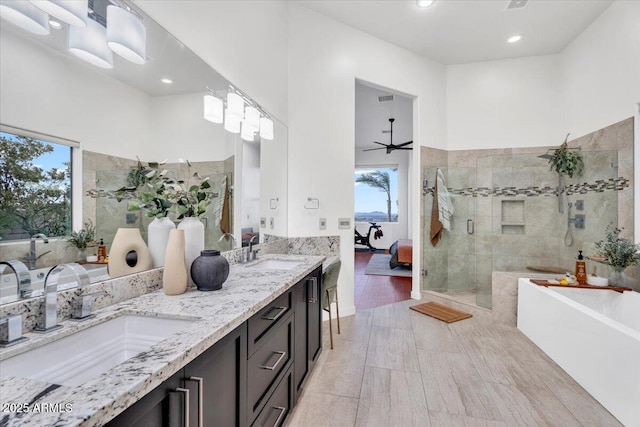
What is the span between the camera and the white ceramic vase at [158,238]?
1465mm

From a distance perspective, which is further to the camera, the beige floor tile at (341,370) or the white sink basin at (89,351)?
the beige floor tile at (341,370)

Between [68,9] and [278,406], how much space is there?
1.95m

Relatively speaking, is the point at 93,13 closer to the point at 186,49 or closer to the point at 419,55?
the point at 186,49

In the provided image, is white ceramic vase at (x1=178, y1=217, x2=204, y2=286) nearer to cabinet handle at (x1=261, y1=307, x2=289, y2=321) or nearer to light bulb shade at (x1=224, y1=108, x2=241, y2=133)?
cabinet handle at (x1=261, y1=307, x2=289, y2=321)

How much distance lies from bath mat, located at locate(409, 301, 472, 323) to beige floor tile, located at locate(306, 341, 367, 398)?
1171mm

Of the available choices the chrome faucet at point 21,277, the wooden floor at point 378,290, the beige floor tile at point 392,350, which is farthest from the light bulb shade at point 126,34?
the wooden floor at point 378,290

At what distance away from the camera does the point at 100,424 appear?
0.55m

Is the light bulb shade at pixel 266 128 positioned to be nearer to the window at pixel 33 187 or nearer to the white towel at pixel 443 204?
the window at pixel 33 187

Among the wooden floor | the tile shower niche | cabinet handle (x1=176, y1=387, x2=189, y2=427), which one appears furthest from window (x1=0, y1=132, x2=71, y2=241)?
the tile shower niche

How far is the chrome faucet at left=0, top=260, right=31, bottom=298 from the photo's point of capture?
91cm

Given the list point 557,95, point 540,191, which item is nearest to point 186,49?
point 540,191

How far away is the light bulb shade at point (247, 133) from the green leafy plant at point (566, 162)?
3.82 m

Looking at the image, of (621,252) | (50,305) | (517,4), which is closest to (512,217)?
(621,252)

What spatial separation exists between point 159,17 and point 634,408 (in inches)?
135
